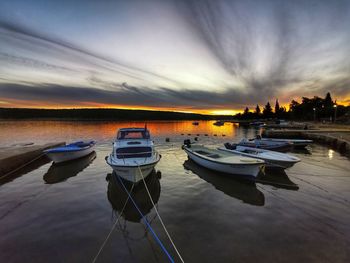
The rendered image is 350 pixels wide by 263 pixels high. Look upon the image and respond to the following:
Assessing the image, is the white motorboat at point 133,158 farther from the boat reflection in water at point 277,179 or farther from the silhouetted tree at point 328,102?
the silhouetted tree at point 328,102

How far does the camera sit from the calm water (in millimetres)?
7363

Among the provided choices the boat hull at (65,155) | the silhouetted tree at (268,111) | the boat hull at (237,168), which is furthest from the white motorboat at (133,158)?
the silhouetted tree at (268,111)

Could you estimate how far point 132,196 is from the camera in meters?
12.8

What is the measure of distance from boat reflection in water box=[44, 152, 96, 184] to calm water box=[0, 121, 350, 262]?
2.17ft

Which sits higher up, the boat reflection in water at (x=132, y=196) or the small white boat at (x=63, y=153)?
the small white boat at (x=63, y=153)

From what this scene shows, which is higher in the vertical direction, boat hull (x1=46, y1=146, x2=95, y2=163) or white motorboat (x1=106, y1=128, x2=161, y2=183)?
white motorboat (x1=106, y1=128, x2=161, y2=183)

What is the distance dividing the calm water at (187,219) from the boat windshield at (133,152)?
1.87 meters

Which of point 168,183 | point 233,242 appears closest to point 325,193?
point 233,242

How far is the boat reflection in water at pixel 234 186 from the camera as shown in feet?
41.3

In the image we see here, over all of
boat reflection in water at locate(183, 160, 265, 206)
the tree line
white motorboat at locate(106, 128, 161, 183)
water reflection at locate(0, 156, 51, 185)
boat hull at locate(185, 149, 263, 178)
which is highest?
the tree line

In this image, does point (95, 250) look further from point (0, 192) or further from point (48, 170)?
→ point (48, 170)

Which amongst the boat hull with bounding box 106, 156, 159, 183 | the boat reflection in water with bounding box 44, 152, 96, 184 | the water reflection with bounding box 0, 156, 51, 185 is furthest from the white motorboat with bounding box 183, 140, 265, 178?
the water reflection with bounding box 0, 156, 51, 185

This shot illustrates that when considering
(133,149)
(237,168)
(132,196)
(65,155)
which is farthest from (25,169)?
(237,168)

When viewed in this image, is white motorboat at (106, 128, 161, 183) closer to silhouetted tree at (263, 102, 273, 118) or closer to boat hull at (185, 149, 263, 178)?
boat hull at (185, 149, 263, 178)
